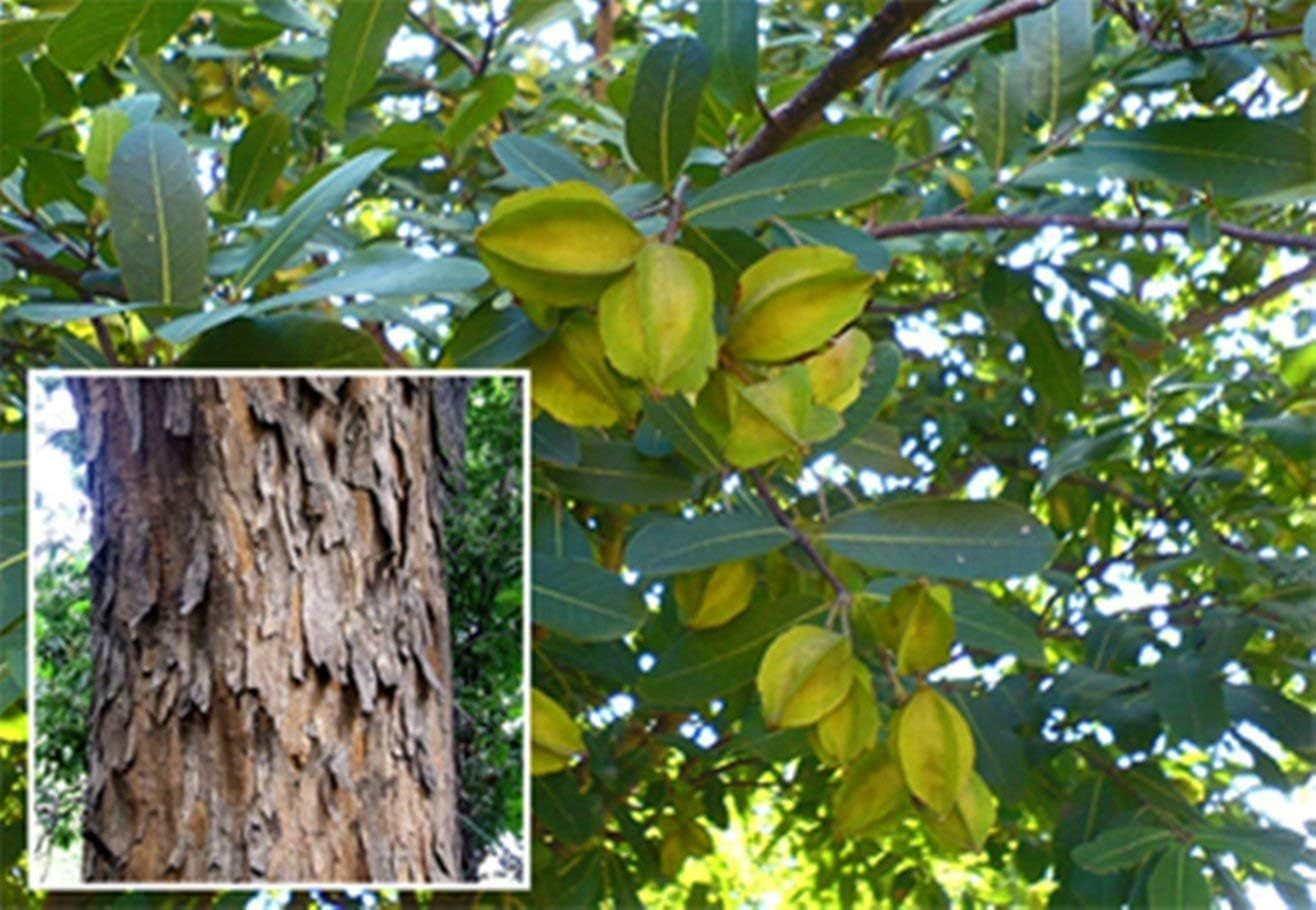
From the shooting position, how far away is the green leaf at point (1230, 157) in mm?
910

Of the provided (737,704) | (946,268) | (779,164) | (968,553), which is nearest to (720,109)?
(779,164)

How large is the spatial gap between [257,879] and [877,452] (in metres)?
0.51

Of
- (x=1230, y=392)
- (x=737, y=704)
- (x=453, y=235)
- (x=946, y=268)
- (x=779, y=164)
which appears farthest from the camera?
(x=946, y=268)

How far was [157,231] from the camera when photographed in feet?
2.53

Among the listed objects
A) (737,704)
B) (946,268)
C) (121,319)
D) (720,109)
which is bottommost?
(737,704)

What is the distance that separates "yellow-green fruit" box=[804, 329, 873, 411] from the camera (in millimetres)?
778

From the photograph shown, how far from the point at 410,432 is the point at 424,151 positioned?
12.3 inches

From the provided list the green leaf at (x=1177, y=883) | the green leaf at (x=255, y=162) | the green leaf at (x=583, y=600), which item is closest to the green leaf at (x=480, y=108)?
the green leaf at (x=255, y=162)

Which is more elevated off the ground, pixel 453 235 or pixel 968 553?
pixel 453 235

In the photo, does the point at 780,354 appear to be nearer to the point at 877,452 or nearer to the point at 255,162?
the point at 877,452

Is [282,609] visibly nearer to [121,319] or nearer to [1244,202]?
[121,319]

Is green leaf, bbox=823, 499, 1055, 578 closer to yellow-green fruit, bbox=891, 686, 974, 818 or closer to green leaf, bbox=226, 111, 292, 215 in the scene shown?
yellow-green fruit, bbox=891, 686, 974, 818

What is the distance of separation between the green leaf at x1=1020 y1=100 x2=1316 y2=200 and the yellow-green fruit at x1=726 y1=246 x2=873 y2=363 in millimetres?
311

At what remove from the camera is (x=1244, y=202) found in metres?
0.97
